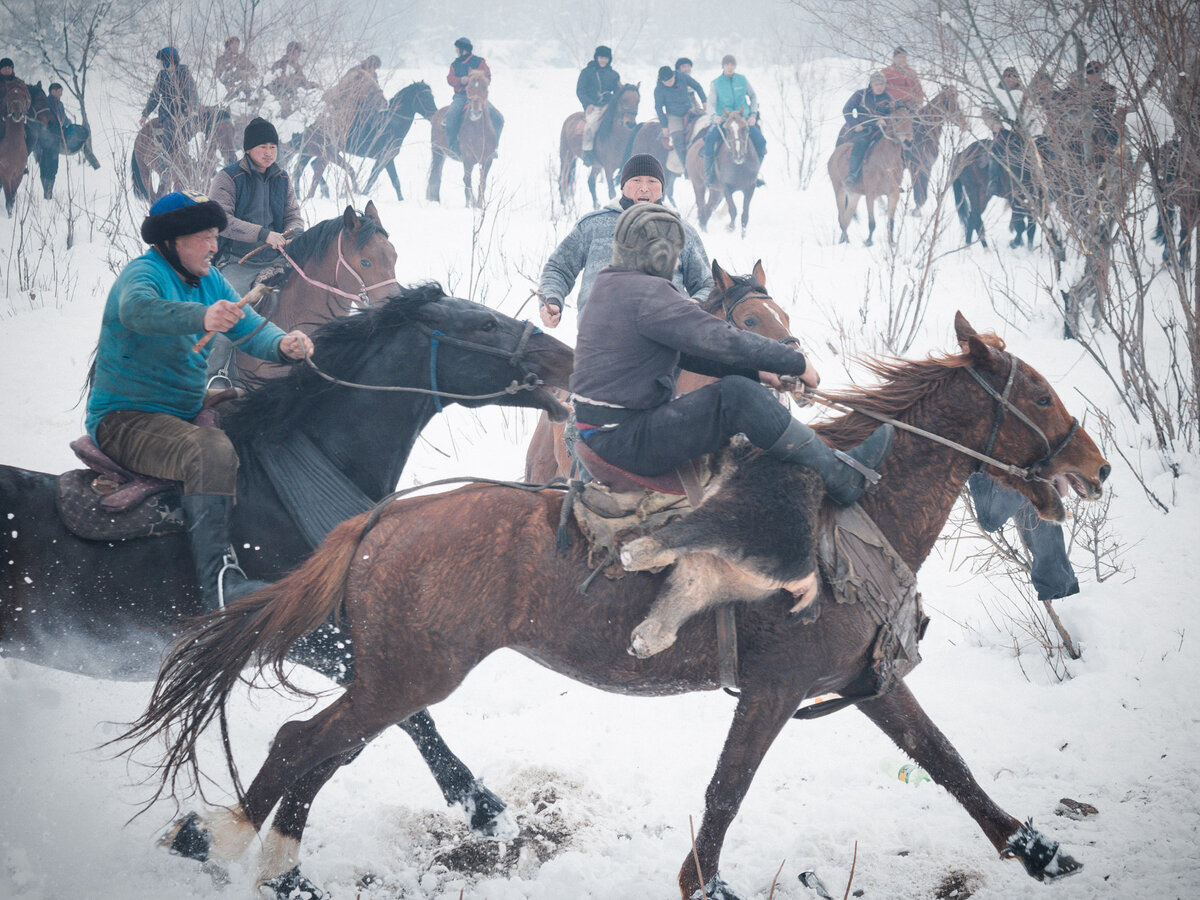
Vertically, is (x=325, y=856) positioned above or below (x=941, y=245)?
below

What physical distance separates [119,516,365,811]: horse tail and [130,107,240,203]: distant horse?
8.11 m

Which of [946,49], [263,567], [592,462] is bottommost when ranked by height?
[263,567]

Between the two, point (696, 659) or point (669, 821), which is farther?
point (669, 821)

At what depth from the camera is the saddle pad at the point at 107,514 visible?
3.26 meters

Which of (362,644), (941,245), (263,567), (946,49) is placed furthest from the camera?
(941,245)

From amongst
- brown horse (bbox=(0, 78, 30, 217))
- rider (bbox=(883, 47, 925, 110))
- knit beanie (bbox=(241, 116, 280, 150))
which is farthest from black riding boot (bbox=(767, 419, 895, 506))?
brown horse (bbox=(0, 78, 30, 217))

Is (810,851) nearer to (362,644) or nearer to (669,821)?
(669,821)

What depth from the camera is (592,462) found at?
3.04m

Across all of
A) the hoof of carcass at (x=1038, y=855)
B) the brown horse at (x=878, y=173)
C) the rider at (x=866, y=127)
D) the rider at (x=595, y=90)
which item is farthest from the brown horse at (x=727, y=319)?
the rider at (x=595, y=90)

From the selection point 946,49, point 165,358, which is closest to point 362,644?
point 165,358

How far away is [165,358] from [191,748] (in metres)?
1.55

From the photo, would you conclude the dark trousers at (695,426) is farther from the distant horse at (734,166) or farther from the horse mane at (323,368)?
the distant horse at (734,166)

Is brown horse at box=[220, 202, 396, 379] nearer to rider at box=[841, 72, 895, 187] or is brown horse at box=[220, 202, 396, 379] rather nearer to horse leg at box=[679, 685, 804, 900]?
horse leg at box=[679, 685, 804, 900]

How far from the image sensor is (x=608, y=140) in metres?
16.7
